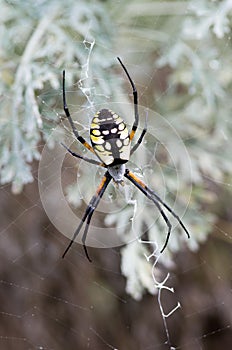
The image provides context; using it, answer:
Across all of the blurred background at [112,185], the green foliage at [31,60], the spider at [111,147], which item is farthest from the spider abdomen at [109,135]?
the green foliage at [31,60]

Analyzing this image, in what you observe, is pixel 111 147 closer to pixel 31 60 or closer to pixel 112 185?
pixel 112 185

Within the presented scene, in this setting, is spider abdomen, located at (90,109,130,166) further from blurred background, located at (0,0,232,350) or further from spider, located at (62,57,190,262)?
blurred background, located at (0,0,232,350)

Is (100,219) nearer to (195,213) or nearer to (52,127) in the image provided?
(195,213)

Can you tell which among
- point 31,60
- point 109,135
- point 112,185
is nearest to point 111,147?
point 109,135

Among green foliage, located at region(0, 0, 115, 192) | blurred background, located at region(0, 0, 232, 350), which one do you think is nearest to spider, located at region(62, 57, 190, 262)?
blurred background, located at region(0, 0, 232, 350)

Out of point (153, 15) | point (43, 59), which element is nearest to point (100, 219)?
point (43, 59)

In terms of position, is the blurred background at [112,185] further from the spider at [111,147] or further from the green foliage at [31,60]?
the spider at [111,147]
